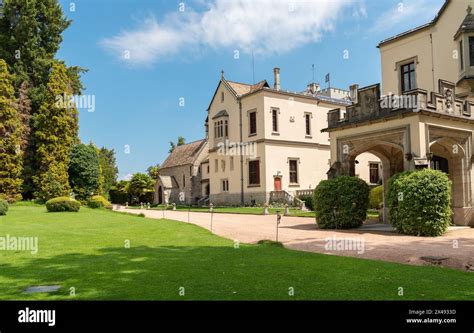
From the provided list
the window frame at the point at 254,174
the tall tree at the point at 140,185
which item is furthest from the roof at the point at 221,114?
the tall tree at the point at 140,185

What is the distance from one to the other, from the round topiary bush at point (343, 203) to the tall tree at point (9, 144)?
28.3 m

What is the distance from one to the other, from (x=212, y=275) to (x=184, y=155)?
2007 inches

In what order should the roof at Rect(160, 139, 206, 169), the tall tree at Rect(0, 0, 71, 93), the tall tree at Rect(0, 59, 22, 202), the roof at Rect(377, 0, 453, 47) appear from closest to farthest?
the roof at Rect(377, 0, 453, 47)
the tall tree at Rect(0, 59, 22, 202)
the tall tree at Rect(0, 0, 71, 93)
the roof at Rect(160, 139, 206, 169)

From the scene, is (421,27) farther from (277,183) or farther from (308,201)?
(277,183)

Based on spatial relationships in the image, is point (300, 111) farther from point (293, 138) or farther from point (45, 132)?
point (45, 132)

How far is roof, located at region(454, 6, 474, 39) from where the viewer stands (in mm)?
20500

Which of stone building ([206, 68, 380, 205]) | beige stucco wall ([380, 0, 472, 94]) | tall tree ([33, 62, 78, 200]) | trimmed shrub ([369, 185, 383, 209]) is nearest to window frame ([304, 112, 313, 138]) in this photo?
stone building ([206, 68, 380, 205])

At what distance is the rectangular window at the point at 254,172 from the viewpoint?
41.2m

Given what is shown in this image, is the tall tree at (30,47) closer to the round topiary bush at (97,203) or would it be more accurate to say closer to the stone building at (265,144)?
the round topiary bush at (97,203)

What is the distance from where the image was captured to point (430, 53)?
930 inches

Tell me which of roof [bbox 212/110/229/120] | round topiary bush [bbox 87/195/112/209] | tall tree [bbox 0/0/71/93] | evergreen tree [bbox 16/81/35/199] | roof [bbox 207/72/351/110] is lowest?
round topiary bush [bbox 87/195/112/209]

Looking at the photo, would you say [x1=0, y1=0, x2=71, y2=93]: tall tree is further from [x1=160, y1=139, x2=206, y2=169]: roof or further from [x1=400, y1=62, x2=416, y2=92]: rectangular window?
[x1=400, y1=62, x2=416, y2=92]: rectangular window

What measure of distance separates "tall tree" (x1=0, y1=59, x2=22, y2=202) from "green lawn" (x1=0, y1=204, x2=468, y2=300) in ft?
87.0
